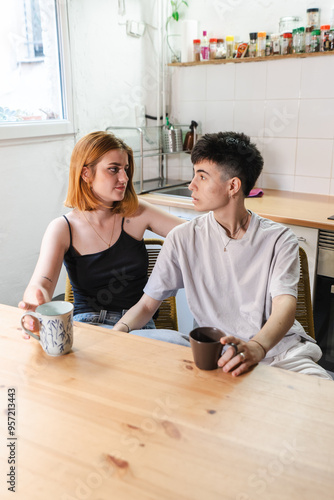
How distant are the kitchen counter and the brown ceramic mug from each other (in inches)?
51.2

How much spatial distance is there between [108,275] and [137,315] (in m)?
0.28

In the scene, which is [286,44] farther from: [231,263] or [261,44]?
[231,263]

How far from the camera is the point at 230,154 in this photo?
1.49 m

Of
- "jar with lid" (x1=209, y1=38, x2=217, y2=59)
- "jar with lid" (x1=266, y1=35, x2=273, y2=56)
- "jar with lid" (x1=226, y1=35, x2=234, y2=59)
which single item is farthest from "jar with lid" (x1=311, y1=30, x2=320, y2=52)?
"jar with lid" (x1=209, y1=38, x2=217, y2=59)

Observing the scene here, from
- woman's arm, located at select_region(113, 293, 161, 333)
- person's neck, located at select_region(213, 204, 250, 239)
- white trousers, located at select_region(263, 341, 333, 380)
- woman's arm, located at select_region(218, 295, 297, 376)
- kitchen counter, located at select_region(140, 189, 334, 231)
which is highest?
person's neck, located at select_region(213, 204, 250, 239)

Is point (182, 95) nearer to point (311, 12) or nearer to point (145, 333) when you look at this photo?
point (311, 12)

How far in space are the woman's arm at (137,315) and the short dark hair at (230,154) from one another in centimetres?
46

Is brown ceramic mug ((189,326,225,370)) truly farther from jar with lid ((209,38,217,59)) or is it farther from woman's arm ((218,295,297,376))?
jar with lid ((209,38,217,59))

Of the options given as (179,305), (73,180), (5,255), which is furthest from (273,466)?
(5,255)

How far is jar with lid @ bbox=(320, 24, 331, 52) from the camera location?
254 centimetres

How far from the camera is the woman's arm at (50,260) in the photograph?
1.43m

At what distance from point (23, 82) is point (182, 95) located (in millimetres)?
1120

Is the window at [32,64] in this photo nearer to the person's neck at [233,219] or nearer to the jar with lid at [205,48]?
the jar with lid at [205,48]

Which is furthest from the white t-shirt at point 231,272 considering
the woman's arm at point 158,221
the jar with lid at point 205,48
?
the jar with lid at point 205,48
